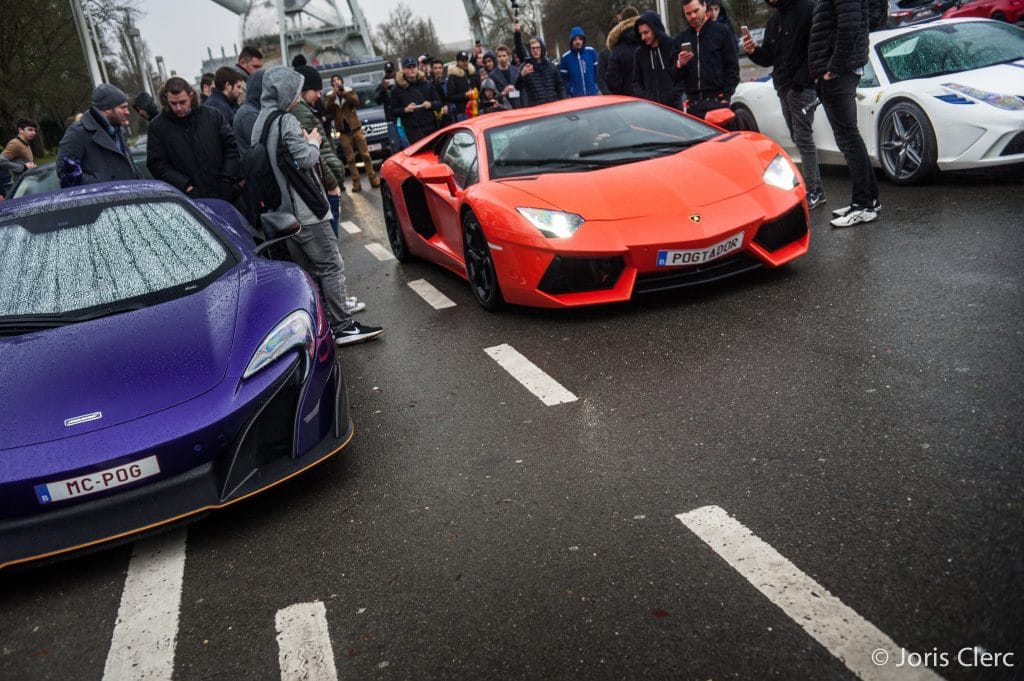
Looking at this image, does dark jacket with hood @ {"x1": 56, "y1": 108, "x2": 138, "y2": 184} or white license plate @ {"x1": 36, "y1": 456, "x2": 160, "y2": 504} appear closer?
white license plate @ {"x1": 36, "y1": 456, "x2": 160, "y2": 504}

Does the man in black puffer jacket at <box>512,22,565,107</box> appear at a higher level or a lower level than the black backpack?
lower

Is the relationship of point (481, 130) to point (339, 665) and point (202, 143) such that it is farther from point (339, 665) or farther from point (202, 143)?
point (339, 665)

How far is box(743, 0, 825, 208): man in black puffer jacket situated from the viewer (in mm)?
7074

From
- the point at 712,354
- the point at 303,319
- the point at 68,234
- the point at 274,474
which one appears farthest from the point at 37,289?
the point at 712,354

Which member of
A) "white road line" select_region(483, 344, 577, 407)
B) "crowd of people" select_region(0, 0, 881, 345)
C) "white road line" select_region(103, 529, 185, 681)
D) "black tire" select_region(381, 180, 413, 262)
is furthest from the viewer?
"black tire" select_region(381, 180, 413, 262)

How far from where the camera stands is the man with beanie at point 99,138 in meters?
7.10

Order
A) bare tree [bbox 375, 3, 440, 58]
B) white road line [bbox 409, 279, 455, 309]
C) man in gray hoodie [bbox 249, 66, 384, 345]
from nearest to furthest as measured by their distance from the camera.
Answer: man in gray hoodie [bbox 249, 66, 384, 345], white road line [bbox 409, 279, 455, 309], bare tree [bbox 375, 3, 440, 58]

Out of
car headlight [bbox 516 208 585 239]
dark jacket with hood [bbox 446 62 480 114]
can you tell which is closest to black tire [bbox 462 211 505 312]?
car headlight [bbox 516 208 585 239]

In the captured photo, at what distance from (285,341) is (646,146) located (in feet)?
11.0

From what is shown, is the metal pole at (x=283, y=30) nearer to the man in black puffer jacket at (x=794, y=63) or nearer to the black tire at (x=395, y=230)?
the black tire at (x=395, y=230)

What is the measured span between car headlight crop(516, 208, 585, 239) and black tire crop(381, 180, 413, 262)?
9.31 feet

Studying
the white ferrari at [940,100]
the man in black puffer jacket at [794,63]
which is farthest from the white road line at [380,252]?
the man in black puffer jacket at [794,63]

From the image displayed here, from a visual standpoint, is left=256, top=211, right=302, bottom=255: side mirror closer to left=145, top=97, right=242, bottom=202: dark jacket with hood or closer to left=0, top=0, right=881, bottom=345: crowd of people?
left=0, top=0, right=881, bottom=345: crowd of people

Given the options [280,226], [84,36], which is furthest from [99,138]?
[84,36]
